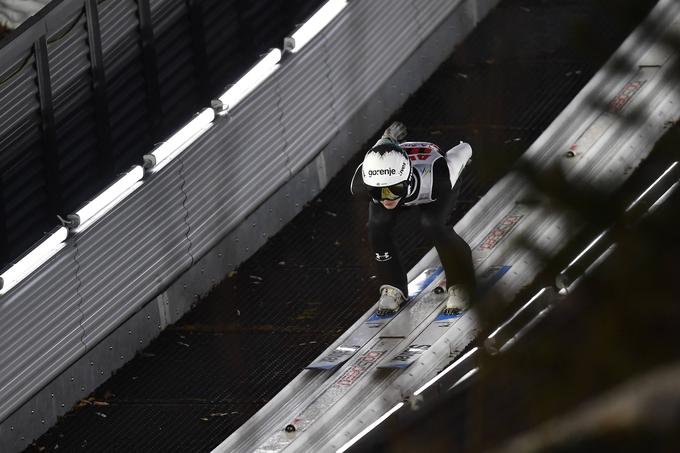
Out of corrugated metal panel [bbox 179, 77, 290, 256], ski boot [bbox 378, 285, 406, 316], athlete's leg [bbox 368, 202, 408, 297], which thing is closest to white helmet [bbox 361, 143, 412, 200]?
athlete's leg [bbox 368, 202, 408, 297]

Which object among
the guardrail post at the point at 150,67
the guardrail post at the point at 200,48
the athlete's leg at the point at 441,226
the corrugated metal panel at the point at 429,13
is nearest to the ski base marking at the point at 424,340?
the athlete's leg at the point at 441,226

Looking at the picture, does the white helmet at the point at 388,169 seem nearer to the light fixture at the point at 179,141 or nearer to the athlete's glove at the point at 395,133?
the athlete's glove at the point at 395,133

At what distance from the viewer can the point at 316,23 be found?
1158 centimetres

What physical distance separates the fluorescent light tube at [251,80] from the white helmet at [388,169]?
2.31 metres

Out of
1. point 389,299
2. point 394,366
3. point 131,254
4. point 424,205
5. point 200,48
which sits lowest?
point 394,366

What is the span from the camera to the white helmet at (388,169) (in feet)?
28.1

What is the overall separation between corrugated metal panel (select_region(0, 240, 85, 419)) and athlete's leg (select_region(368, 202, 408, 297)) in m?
2.07

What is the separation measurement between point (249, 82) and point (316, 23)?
3.60 ft

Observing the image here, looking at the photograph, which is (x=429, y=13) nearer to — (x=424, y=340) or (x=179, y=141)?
(x=179, y=141)

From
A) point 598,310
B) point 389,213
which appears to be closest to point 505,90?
point 389,213

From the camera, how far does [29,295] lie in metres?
8.71

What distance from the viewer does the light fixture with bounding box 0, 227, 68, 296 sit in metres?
8.59

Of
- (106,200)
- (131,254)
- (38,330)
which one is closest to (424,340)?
(131,254)

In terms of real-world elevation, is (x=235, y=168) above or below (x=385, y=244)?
above
